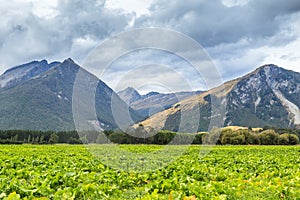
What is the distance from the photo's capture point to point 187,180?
1306cm

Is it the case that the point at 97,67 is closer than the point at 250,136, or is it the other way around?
the point at 97,67

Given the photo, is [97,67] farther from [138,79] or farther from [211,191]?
[211,191]

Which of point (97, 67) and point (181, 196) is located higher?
point (97, 67)

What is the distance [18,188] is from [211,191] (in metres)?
5.69

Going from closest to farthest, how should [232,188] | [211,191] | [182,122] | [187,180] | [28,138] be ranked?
1. [211,191]
2. [232,188]
3. [187,180]
4. [182,122]
5. [28,138]

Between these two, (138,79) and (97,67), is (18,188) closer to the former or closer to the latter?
(97,67)

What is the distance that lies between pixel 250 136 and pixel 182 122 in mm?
74948

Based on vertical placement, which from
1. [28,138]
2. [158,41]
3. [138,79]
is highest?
[158,41]

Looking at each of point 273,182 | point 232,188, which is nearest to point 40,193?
point 232,188

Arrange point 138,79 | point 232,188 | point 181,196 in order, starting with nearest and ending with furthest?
point 181,196, point 232,188, point 138,79

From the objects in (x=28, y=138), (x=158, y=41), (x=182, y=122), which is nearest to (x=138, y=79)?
(x=158, y=41)

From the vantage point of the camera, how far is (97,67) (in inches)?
744

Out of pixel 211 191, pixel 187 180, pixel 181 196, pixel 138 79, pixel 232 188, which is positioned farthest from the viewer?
pixel 138 79

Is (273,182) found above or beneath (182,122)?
beneath
